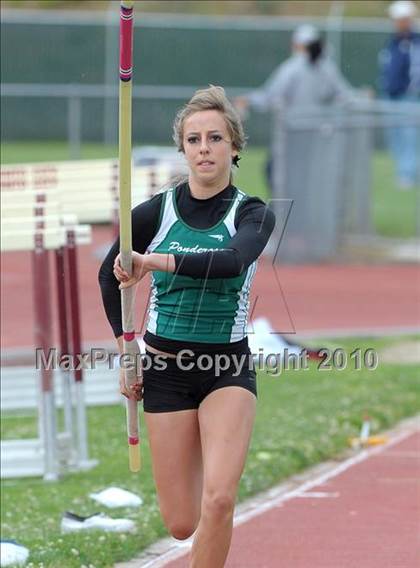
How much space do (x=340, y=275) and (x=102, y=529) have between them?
10.9 metres

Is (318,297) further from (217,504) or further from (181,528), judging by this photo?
(217,504)

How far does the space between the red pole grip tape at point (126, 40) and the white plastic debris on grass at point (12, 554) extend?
2762 millimetres

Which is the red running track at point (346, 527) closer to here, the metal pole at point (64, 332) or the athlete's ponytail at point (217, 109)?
the metal pole at point (64, 332)

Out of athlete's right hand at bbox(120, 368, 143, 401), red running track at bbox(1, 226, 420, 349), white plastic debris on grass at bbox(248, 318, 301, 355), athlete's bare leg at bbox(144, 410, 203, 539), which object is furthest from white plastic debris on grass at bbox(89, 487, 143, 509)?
white plastic debris on grass at bbox(248, 318, 301, 355)

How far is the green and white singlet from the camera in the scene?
5664mm

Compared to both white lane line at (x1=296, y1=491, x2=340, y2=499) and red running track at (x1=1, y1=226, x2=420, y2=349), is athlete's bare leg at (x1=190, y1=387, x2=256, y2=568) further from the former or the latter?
red running track at (x1=1, y1=226, x2=420, y2=349)

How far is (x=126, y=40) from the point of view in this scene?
16.4 feet

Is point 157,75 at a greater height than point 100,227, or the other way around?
point 157,75

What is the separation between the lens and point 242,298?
5.79 metres

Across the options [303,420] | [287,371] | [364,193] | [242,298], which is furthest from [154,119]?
[242,298]

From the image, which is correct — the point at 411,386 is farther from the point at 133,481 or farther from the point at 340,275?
the point at 340,275

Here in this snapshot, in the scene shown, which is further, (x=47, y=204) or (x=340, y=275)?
(x=340, y=275)

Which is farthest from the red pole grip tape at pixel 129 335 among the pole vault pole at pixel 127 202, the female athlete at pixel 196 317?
the female athlete at pixel 196 317

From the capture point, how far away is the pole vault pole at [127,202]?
16.4ft
